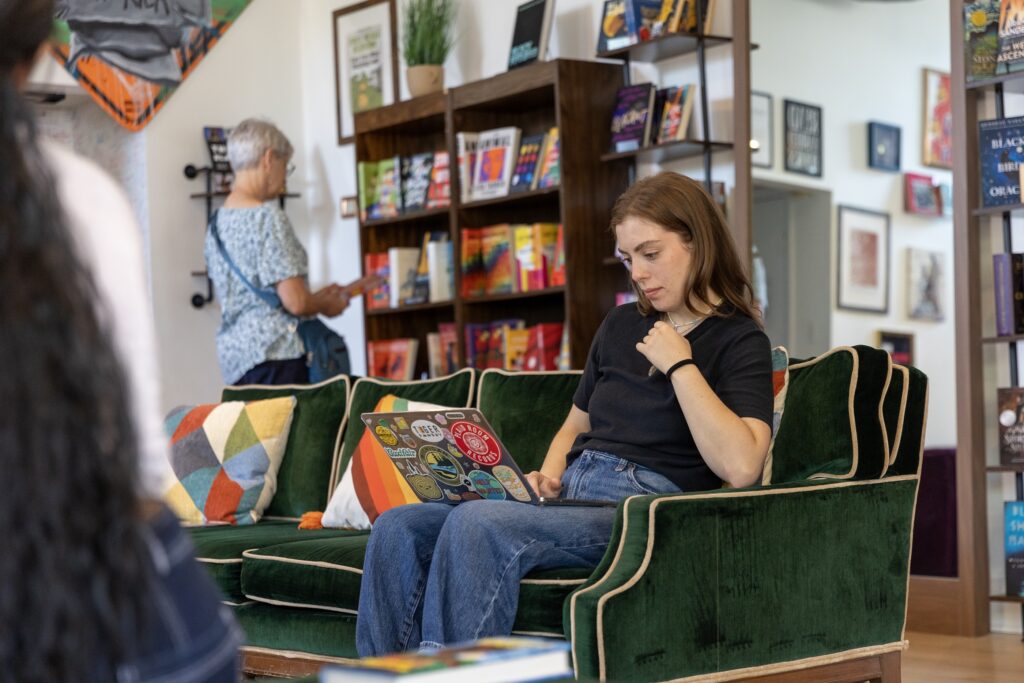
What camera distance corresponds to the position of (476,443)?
97.0 inches

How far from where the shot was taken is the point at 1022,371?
4.03 m

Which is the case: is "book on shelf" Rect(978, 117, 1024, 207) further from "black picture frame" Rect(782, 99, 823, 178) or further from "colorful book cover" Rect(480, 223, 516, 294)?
"colorful book cover" Rect(480, 223, 516, 294)

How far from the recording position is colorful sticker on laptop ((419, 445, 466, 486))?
255 centimetres

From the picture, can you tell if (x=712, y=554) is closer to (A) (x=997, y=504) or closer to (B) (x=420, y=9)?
(A) (x=997, y=504)

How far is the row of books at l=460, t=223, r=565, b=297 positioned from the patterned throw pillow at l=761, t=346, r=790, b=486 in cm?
181

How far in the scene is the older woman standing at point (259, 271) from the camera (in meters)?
4.44

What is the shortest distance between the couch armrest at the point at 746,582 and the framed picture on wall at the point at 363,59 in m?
3.77

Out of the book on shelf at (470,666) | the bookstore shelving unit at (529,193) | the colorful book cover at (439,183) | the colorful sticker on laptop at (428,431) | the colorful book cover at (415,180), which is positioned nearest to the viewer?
the book on shelf at (470,666)

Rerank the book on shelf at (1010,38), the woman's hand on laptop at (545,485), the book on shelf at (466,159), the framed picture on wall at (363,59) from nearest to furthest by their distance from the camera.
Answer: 1. the woman's hand on laptop at (545,485)
2. the book on shelf at (1010,38)
3. the book on shelf at (466,159)
4. the framed picture on wall at (363,59)

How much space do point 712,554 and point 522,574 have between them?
1.09 ft

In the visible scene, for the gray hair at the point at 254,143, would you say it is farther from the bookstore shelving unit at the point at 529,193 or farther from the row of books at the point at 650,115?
the row of books at the point at 650,115

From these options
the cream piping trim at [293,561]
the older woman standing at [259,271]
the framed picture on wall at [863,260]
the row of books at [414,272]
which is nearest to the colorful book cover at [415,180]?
the row of books at [414,272]

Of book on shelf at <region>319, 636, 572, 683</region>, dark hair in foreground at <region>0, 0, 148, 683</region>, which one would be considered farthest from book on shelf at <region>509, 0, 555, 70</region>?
dark hair in foreground at <region>0, 0, 148, 683</region>

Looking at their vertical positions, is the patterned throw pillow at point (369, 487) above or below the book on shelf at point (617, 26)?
below
